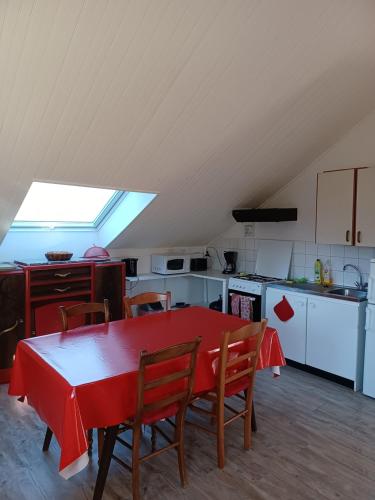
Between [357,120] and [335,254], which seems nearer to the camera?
[357,120]

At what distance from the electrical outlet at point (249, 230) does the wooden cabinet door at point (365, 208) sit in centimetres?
151

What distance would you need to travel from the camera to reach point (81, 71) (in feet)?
7.27

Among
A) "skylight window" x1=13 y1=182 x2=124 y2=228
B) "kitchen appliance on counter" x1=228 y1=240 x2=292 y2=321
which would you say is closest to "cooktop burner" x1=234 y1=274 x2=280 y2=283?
"kitchen appliance on counter" x1=228 y1=240 x2=292 y2=321

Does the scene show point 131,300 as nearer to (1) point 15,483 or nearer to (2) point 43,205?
(1) point 15,483

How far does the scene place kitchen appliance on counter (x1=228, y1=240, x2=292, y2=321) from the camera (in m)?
4.07

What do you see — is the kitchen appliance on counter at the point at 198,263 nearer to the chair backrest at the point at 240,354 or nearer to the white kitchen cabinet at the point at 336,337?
the white kitchen cabinet at the point at 336,337

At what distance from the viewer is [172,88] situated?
254 centimetres

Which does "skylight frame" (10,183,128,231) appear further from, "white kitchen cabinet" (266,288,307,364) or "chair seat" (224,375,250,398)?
"chair seat" (224,375,250,398)

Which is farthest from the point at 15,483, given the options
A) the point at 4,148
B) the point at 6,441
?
the point at 4,148

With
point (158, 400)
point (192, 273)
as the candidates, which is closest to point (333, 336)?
point (192, 273)

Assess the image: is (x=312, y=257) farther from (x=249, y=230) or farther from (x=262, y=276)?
(x=249, y=230)

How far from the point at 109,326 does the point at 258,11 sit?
2133mm

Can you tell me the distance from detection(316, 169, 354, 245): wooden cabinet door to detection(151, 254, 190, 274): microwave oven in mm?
1711

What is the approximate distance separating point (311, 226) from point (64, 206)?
2.72 metres
